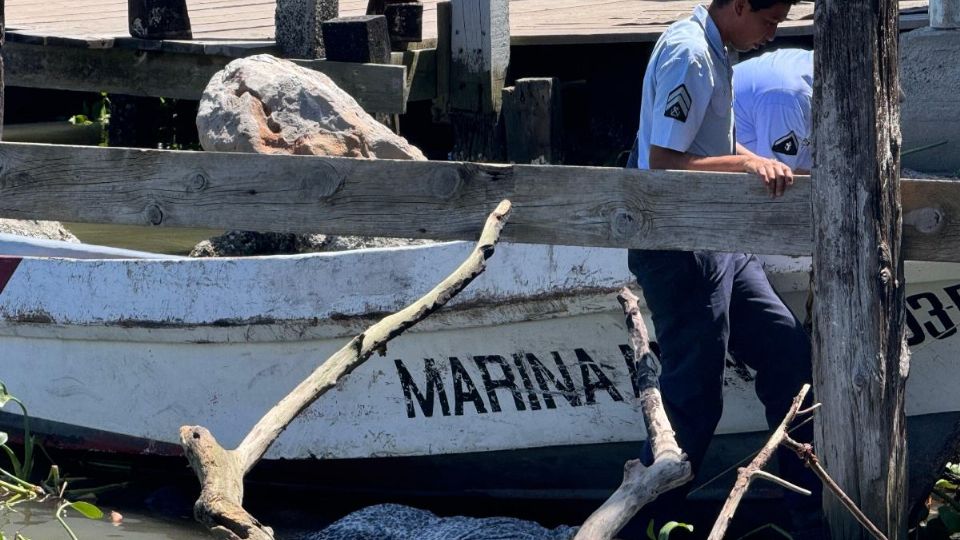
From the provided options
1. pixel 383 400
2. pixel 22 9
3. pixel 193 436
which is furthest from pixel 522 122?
pixel 22 9

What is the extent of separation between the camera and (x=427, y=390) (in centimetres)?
444

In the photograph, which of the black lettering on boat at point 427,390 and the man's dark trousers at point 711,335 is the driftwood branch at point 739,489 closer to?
the man's dark trousers at point 711,335

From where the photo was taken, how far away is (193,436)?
231 centimetres

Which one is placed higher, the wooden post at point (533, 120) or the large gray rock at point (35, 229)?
the wooden post at point (533, 120)

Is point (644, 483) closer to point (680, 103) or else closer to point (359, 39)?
point (680, 103)

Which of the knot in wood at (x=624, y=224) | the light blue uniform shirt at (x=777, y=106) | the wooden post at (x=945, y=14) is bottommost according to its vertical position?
the knot in wood at (x=624, y=224)

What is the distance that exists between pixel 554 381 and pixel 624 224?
103cm

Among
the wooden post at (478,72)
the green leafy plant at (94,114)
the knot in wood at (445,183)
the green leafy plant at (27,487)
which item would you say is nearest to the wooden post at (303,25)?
the wooden post at (478,72)

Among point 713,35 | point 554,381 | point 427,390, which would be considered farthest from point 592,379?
point 713,35

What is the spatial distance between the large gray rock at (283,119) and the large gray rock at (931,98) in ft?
6.23

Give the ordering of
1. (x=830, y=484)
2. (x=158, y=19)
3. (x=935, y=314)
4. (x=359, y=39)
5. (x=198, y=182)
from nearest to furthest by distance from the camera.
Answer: (x=830, y=484) → (x=198, y=182) → (x=935, y=314) → (x=359, y=39) → (x=158, y=19)

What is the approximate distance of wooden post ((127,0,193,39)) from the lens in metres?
7.30

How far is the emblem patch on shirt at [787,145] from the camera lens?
147 inches

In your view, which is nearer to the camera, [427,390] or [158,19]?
[427,390]
